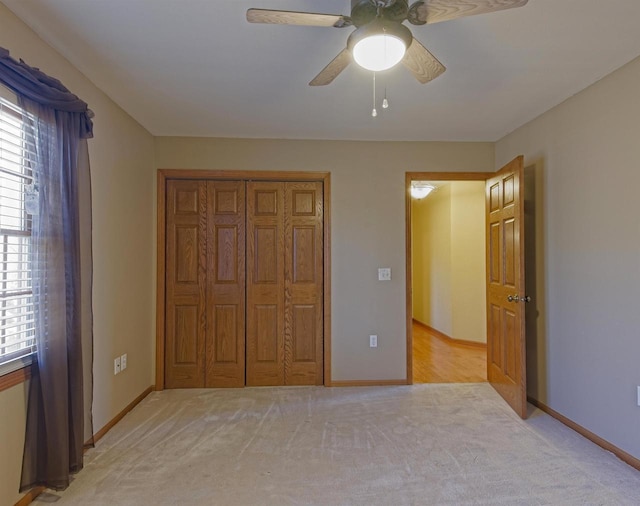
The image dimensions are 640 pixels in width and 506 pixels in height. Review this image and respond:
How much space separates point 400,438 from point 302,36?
261 cm

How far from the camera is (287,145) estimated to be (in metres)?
3.54

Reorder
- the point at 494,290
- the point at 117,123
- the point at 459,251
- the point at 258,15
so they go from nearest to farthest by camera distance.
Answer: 1. the point at 258,15
2. the point at 117,123
3. the point at 494,290
4. the point at 459,251

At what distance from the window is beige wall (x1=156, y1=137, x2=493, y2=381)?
5.65 feet

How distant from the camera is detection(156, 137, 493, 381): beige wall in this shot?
3508 mm

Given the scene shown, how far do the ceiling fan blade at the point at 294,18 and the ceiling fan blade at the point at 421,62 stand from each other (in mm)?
337

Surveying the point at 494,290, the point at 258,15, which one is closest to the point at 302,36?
the point at 258,15

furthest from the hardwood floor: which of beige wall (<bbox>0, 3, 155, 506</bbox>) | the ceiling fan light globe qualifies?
the ceiling fan light globe

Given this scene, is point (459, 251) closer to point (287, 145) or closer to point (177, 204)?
point (287, 145)

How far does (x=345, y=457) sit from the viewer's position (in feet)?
7.41

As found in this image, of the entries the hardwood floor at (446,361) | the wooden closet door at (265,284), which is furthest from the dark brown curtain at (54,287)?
the hardwood floor at (446,361)

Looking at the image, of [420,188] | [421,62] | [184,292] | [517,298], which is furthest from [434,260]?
[421,62]

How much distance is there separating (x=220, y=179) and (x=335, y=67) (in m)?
2.07

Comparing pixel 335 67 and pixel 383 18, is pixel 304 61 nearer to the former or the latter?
pixel 335 67

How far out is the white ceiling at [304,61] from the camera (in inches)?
69.0
